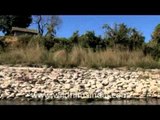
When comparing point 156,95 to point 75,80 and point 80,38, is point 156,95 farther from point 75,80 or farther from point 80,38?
point 80,38

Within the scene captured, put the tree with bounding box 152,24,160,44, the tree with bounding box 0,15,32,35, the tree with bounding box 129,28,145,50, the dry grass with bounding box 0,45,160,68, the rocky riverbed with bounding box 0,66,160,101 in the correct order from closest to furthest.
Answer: the rocky riverbed with bounding box 0,66,160,101 → the dry grass with bounding box 0,45,160,68 → the tree with bounding box 129,28,145,50 → the tree with bounding box 152,24,160,44 → the tree with bounding box 0,15,32,35

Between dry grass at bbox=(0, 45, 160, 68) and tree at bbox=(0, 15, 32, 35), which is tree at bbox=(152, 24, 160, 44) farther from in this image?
tree at bbox=(0, 15, 32, 35)

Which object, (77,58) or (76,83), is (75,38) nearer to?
(77,58)

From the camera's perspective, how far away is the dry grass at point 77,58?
17234 mm

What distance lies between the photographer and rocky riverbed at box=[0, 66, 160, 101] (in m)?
14.1

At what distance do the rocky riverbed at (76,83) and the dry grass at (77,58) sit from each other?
0.63 metres

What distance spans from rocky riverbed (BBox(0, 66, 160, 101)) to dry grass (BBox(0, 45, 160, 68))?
63 cm

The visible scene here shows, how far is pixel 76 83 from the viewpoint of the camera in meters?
15.3

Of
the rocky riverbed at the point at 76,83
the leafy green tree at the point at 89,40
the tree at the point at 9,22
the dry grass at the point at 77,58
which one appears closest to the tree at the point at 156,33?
the leafy green tree at the point at 89,40

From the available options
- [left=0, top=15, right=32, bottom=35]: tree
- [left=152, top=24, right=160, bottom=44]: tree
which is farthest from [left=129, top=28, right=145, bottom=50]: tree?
[left=0, top=15, right=32, bottom=35]: tree

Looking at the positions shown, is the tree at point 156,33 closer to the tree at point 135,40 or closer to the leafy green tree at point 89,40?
the tree at point 135,40

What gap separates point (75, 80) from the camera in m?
15.5
